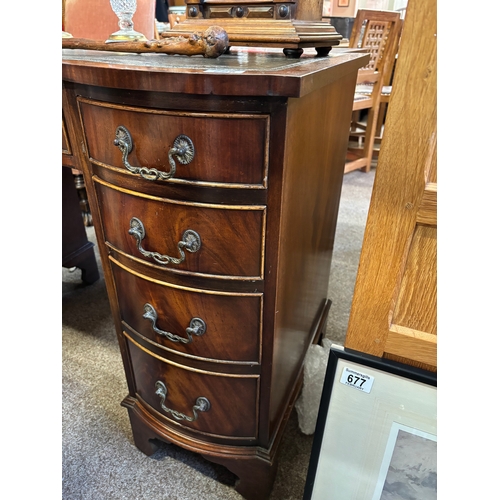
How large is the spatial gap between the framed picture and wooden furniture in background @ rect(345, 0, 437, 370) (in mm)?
33

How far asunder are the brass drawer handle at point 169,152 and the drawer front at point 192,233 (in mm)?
43

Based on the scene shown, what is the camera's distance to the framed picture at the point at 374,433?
0.60m

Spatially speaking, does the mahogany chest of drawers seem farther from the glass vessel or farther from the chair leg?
the chair leg

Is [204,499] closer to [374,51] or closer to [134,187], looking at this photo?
[134,187]

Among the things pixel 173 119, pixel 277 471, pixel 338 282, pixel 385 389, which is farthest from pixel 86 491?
pixel 338 282

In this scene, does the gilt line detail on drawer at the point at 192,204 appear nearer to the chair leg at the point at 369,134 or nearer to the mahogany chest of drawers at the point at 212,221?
the mahogany chest of drawers at the point at 212,221

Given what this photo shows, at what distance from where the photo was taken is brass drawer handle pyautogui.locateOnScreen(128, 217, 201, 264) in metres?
0.59

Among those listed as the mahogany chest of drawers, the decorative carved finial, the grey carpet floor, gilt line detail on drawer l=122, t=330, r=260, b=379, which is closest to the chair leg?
the grey carpet floor

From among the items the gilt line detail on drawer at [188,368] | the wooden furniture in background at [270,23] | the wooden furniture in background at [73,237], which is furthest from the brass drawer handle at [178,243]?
the wooden furniture in background at [73,237]

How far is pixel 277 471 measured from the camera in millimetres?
913

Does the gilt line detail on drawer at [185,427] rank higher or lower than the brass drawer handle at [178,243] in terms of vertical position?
lower
